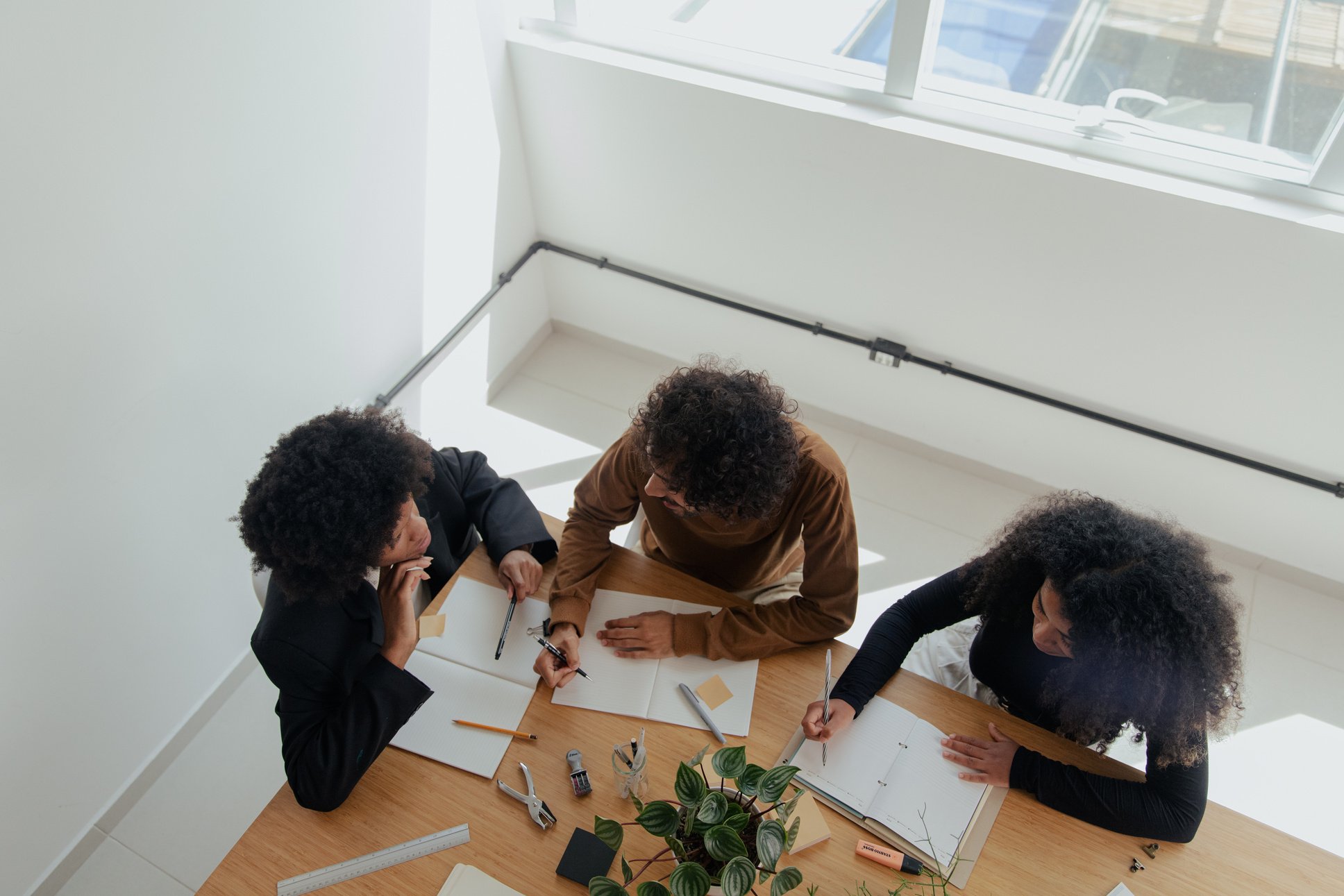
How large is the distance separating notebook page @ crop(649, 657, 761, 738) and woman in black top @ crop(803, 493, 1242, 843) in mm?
125

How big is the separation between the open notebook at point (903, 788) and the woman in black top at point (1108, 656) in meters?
→ 0.03

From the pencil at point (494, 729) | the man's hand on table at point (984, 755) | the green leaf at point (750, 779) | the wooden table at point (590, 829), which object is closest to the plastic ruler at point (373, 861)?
the wooden table at point (590, 829)

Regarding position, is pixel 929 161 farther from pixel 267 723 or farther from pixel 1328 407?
pixel 267 723

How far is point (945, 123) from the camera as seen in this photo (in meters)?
2.28

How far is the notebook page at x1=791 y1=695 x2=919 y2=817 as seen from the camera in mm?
1382

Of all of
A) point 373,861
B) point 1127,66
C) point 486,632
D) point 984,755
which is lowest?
point 373,861

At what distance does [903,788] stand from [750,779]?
0.42 m

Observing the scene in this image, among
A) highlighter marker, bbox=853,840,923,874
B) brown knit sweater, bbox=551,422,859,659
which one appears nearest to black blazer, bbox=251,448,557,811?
brown knit sweater, bbox=551,422,859,659

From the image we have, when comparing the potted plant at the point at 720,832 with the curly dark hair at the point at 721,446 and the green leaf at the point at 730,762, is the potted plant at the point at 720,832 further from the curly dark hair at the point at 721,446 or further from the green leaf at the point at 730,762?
the curly dark hair at the point at 721,446

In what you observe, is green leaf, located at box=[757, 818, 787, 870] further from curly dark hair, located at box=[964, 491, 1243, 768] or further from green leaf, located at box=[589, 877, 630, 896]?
curly dark hair, located at box=[964, 491, 1243, 768]

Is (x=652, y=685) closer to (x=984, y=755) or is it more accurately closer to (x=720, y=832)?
(x=720, y=832)

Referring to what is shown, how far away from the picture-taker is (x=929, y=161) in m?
2.26

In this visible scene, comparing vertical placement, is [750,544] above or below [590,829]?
above

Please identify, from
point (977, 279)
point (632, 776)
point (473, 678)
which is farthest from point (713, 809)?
point (977, 279)
